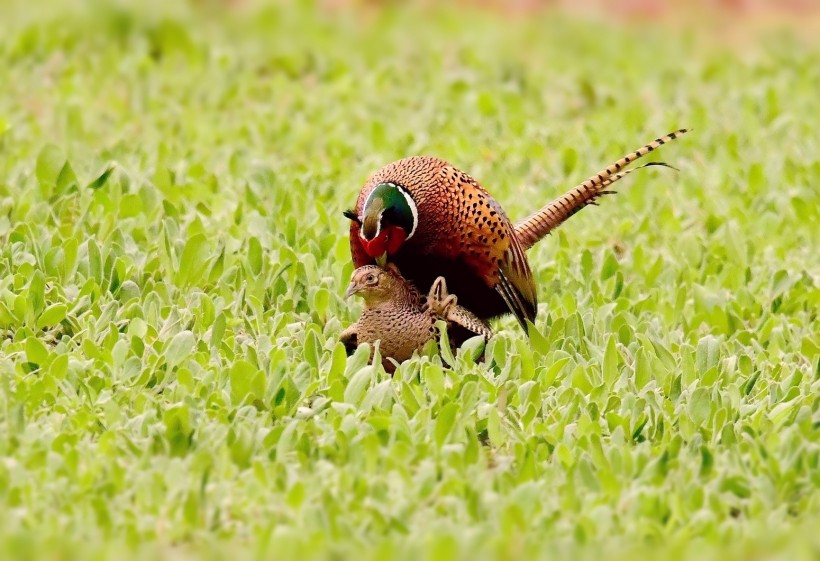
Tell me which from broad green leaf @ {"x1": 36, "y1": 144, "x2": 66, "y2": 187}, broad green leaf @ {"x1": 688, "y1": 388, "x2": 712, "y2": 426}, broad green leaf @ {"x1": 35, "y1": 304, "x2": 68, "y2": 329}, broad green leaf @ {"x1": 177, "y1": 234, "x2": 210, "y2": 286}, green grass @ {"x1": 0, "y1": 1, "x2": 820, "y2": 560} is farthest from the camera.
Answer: broad green leaf @ {"x1": 36, "y1": 144, "x2": 66, "y2": 187}

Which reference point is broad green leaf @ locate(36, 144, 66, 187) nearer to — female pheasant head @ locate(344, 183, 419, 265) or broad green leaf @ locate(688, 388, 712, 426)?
female pheasant head @ locate(344, 183, 419, 265)

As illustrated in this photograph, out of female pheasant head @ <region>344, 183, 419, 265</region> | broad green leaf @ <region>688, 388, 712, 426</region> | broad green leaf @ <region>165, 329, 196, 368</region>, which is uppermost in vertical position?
female pheasant head @ <region>344, 183, 419, 265</region>

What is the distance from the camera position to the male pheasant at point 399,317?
4266 millimetres

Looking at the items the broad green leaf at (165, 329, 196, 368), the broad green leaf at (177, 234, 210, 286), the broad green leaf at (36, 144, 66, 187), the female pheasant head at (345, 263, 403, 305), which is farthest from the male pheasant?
the broad green leaf at (36, 144, 66, 187)

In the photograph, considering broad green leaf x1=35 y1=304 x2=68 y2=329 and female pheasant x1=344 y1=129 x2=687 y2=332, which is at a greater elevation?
female pheasant x1=344 y1=129 x2=687 y2=332

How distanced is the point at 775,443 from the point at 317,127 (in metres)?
3.79

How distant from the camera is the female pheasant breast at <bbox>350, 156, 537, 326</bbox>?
4297 mm

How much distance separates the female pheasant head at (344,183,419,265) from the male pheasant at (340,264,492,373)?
66 mm

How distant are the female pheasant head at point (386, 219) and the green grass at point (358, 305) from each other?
322 mm

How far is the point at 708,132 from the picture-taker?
24.0 ft

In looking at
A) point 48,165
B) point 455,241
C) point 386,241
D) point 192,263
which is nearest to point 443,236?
point 455,241

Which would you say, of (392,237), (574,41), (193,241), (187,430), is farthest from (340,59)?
(187,430)

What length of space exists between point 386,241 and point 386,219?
7cm

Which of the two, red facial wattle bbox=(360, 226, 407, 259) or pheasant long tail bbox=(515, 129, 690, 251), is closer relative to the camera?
red facial wattle bbox=(360, 226, 407, 259)
